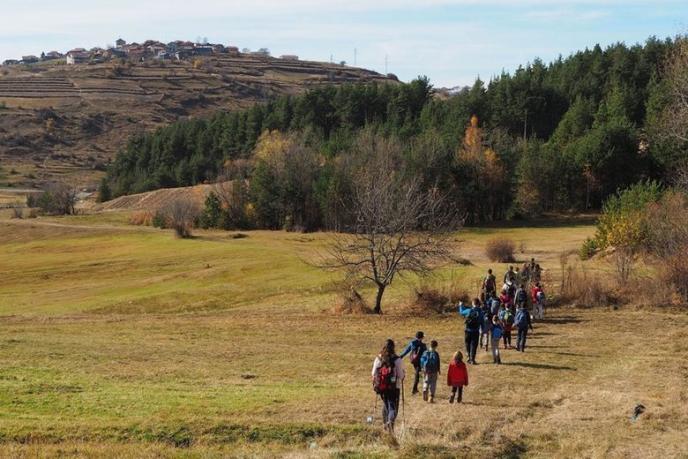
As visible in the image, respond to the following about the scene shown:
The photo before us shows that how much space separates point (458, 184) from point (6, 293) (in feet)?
171

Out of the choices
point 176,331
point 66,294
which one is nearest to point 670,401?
point 176,331

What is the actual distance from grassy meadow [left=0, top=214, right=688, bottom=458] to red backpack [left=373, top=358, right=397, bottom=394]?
0.98 m

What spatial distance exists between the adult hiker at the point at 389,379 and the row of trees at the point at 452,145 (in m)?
50.2

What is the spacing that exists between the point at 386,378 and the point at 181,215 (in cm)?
6855

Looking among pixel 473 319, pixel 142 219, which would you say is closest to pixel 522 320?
pixel 473 319

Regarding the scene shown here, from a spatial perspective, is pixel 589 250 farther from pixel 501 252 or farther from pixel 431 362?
pixel 431 362

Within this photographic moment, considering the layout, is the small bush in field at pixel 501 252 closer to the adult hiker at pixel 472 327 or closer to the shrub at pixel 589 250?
the shrub at pixel 589 250

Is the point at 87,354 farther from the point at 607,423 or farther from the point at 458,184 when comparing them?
the point at 458,184

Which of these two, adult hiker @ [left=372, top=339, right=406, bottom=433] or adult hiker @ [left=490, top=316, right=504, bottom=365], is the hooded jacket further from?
adult hiker @ [left=490, top=316, right=504, bottom=365]

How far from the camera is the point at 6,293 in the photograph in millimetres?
52562

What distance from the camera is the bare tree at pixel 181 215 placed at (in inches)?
3150

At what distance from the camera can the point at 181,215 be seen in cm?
8269

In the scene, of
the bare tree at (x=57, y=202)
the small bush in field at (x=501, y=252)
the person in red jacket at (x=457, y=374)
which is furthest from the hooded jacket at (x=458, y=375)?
the bare tree at (x=57, y=202)

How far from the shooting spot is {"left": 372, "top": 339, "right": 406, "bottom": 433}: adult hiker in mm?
16875
